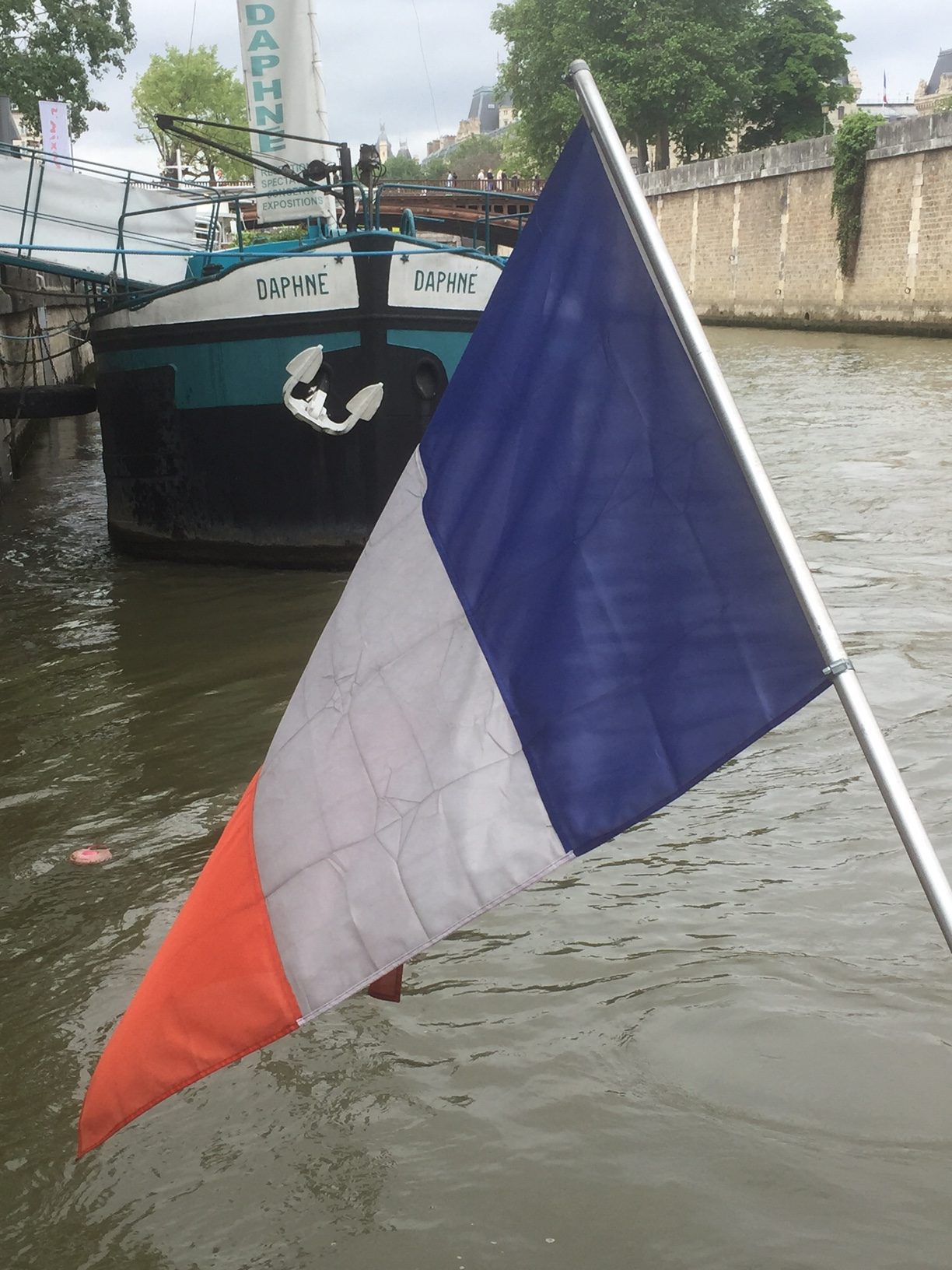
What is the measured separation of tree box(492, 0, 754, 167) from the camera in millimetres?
51594

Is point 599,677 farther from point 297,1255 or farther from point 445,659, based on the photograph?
point 297,1255

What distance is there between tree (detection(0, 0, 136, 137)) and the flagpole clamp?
105ft

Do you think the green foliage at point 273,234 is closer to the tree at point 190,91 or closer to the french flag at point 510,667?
the french flag at point 510,667

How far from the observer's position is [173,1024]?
2.04m

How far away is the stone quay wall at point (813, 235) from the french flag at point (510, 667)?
28580 mm

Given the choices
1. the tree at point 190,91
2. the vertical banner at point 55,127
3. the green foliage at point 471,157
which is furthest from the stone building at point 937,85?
the vertical banner at point 55,127

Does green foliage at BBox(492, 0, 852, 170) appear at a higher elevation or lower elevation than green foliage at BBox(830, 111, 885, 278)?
higher

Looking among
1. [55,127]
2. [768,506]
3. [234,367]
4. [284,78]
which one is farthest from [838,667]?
[55,127]

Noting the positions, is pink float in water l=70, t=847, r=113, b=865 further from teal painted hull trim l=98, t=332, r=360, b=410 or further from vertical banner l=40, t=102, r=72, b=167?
vertical banner l=40, t=102, r=72, b=167

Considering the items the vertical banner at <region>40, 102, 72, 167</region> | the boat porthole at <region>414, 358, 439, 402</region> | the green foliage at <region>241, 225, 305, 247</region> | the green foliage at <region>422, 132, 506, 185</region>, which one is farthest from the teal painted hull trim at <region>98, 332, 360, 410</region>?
the green foliage at <region>422, 132, 506, 185</region>

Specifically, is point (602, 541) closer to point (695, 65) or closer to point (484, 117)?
point (695, 65)

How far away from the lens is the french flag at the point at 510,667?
1.81 m

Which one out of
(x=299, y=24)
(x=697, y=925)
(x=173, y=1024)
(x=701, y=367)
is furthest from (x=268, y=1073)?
(x=299, y=24)

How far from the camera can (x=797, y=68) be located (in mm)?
53000
